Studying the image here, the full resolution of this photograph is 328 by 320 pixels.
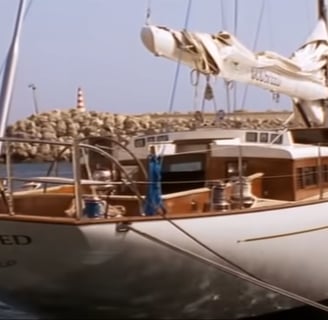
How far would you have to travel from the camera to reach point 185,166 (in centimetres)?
1308

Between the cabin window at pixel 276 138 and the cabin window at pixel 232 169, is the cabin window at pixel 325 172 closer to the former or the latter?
the cabin window at pixel 276 138

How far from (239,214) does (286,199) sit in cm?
143

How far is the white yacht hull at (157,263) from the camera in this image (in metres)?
10.5

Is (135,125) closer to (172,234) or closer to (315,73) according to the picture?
(315,73)

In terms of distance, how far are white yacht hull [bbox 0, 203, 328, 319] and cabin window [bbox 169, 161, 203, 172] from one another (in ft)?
5.30

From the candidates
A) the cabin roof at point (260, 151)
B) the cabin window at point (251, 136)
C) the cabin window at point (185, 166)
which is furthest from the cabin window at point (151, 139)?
the cabin window at point (251, 136)

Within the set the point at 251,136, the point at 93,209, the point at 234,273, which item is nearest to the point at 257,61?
the point at 251,136

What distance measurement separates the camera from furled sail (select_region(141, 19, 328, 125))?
1309 cm

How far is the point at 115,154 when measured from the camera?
13422 mm

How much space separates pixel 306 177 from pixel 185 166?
1.57 m

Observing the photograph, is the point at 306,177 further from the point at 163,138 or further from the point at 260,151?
the point at 163,138

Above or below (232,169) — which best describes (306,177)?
below

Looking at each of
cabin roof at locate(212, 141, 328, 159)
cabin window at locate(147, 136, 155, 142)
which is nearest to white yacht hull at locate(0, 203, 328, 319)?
cabin roof at locate(212, 141, 328, 159)

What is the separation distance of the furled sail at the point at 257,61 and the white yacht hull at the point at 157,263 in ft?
8.29
